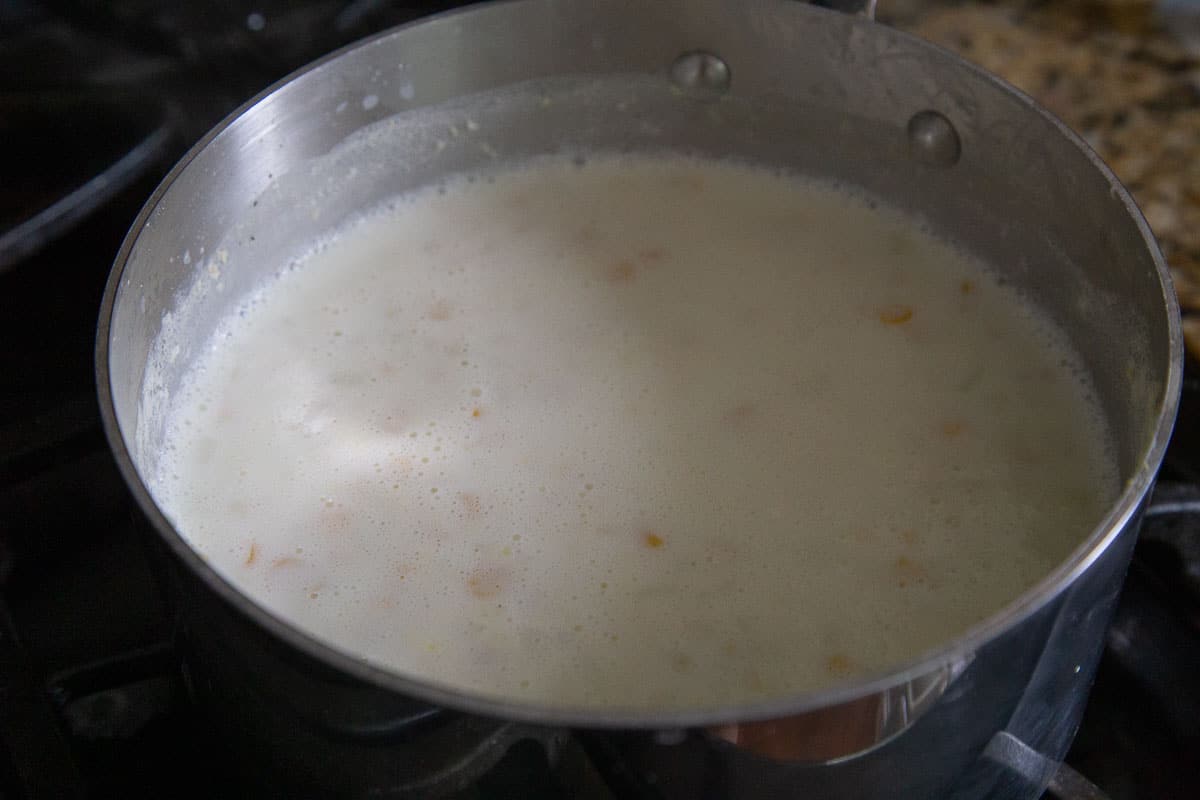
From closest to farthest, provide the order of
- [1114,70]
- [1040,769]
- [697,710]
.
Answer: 1. [697,710]
2. [1040,769]
3. [1114,70]

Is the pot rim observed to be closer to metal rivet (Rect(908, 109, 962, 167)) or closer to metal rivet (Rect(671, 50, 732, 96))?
metal rivet (Rect(908, 109, 962, 167))

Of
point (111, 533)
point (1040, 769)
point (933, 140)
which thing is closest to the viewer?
point (1040, 769)


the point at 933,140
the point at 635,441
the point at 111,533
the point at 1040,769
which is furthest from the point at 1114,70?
the point at 111,533

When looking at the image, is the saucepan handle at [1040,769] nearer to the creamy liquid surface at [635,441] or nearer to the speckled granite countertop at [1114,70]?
the creamy liquid surface at [635,441]

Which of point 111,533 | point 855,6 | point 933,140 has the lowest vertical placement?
point 111,533

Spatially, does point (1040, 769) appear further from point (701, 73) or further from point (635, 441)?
point (701, 73)

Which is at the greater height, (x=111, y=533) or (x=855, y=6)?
(x=855, y=6)

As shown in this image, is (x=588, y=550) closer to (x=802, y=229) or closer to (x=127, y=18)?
(x=802, y=229)

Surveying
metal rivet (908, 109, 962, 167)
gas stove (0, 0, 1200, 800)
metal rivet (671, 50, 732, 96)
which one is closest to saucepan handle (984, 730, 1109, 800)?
gas stove (0, 0, 1200, 800)

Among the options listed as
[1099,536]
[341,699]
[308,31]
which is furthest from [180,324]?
[1099,536]
